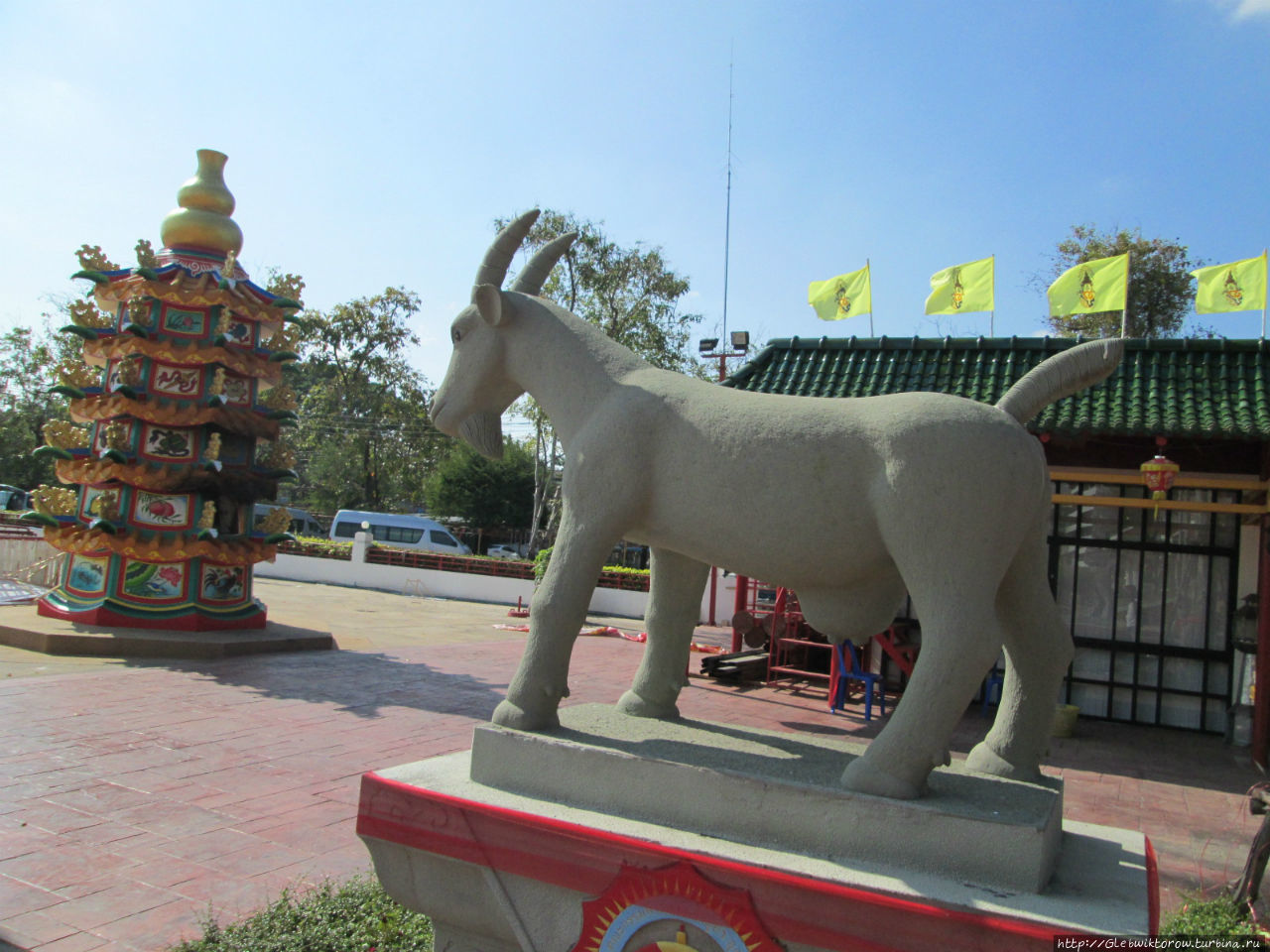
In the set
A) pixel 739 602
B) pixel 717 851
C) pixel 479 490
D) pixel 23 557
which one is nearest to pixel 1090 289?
pixel 739 602

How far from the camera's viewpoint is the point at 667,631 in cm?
307

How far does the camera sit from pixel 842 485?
238cm

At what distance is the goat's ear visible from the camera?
2918 mm

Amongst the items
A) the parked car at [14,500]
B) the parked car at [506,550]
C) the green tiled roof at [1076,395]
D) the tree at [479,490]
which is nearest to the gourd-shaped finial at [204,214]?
the green tiled roof at [1076,395]

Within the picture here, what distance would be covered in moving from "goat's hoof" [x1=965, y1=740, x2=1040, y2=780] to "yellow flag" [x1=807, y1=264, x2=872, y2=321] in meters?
Answer: 7.86

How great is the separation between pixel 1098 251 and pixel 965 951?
2101 centimetres

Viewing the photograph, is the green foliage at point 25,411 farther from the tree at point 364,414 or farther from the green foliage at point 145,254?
the green foliage at point 145,254

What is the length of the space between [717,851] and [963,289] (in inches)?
322

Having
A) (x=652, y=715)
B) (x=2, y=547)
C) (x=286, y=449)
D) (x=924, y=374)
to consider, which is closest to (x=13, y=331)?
(x=2, y=547)

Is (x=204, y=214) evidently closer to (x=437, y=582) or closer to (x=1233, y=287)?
(x=1233, y=287)

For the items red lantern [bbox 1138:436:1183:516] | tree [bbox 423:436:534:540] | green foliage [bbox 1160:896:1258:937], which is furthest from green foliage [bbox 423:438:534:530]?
green foliage [bbox 1160:896:1258:937]

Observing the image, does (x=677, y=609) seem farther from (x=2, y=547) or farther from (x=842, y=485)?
(x=2, y=547)

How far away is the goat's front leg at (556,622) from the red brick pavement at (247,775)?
5.36ft

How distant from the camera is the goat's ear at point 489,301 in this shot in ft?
9.57
